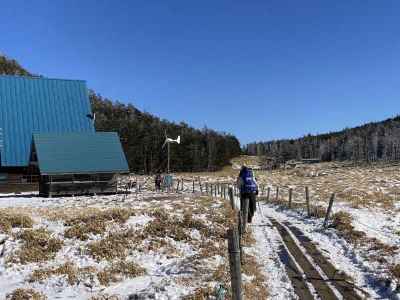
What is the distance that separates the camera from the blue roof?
37.8 m

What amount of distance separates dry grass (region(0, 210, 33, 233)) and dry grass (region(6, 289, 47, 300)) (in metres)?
4.90

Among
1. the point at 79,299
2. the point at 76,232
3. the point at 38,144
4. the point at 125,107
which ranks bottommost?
the point at 79,299

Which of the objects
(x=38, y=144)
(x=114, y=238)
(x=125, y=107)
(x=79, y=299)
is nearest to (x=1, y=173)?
(x=38, y=144)

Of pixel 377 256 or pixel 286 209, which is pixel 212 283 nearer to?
pixel 377 256

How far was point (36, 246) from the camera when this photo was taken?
1425 cm

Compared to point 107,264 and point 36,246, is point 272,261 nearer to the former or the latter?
point 107,264

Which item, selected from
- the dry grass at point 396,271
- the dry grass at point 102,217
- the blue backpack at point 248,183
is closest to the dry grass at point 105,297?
the dry grass at point 102,217

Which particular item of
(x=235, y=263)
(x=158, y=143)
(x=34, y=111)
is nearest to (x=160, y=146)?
(x=158, y=143)

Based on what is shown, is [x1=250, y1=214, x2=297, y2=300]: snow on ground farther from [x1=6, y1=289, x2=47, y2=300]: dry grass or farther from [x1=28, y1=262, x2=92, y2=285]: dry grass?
[x1=6, y1=289, x2=47, y2=300]: dry grass

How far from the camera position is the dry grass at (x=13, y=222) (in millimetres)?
15601

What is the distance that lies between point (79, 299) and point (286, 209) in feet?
52.6

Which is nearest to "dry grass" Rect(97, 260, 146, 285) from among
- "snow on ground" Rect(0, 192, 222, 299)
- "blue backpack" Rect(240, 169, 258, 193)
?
"snow on ground" Rect(0, 192, 222, 299)

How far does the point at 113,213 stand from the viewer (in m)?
17.5

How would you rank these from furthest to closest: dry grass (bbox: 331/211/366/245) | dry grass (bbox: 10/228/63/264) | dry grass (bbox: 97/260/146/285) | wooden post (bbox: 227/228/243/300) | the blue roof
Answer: the blue roof
dry grass (bbox: 331/211/366/245)
dry grass (bbox: 10/228/63/264)
dry grass (bbox: 97/260/146/285)
wooden post (bbox: 227/228/243/300)
